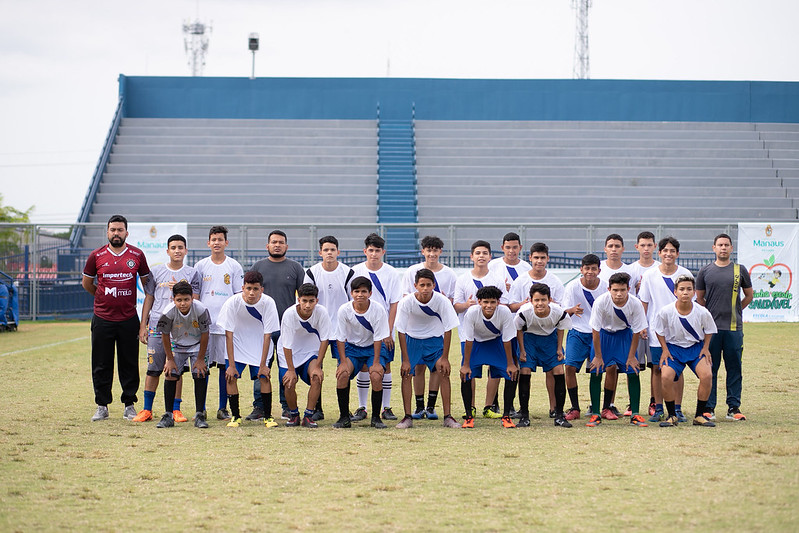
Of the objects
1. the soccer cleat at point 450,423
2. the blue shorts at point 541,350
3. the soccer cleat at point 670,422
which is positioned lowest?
the soccer cleat at point 450,423

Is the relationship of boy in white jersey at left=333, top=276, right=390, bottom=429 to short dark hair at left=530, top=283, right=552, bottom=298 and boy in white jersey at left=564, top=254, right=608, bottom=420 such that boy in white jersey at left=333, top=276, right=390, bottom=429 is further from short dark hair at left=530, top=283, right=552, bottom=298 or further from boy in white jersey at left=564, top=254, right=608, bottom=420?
boy in white jersey at left=564, top=254, right=608, bottom=420

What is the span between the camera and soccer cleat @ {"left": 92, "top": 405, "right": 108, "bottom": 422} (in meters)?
8.52

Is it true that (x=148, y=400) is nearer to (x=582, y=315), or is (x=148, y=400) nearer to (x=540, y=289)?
(x=540, y=289)

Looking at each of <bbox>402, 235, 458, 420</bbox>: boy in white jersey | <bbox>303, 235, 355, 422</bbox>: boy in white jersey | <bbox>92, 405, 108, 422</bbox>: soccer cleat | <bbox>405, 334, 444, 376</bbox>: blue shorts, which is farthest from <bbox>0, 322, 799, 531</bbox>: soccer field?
<bbox>303, 235, 355, 422</bbox>: boy in white jersey

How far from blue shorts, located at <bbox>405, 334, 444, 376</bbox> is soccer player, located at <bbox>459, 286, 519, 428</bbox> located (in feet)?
0.83

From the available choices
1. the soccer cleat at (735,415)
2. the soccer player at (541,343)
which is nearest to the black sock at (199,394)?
the soccer player at (541,343)

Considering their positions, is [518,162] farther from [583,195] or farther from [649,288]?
[649,288]

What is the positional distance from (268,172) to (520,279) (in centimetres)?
2185

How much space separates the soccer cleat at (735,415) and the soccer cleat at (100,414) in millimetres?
6135

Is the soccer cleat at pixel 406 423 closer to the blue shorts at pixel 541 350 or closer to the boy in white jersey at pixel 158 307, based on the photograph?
the blue shorts at pixel 541 350

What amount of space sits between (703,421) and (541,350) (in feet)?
5.32

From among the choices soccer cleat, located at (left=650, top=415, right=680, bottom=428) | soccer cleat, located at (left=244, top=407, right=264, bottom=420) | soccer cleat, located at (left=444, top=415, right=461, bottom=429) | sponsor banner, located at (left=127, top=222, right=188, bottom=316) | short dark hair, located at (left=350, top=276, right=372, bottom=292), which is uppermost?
sponsor banner, located at (left=127, top=222, right=188, bottom=316)

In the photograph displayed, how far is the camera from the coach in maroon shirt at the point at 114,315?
8.71 metres

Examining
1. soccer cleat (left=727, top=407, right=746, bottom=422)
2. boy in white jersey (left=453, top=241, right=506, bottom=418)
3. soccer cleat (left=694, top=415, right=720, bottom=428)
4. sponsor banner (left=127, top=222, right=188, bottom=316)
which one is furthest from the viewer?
sponsor banner (left=127, top=222, right=188, bottom=316)
